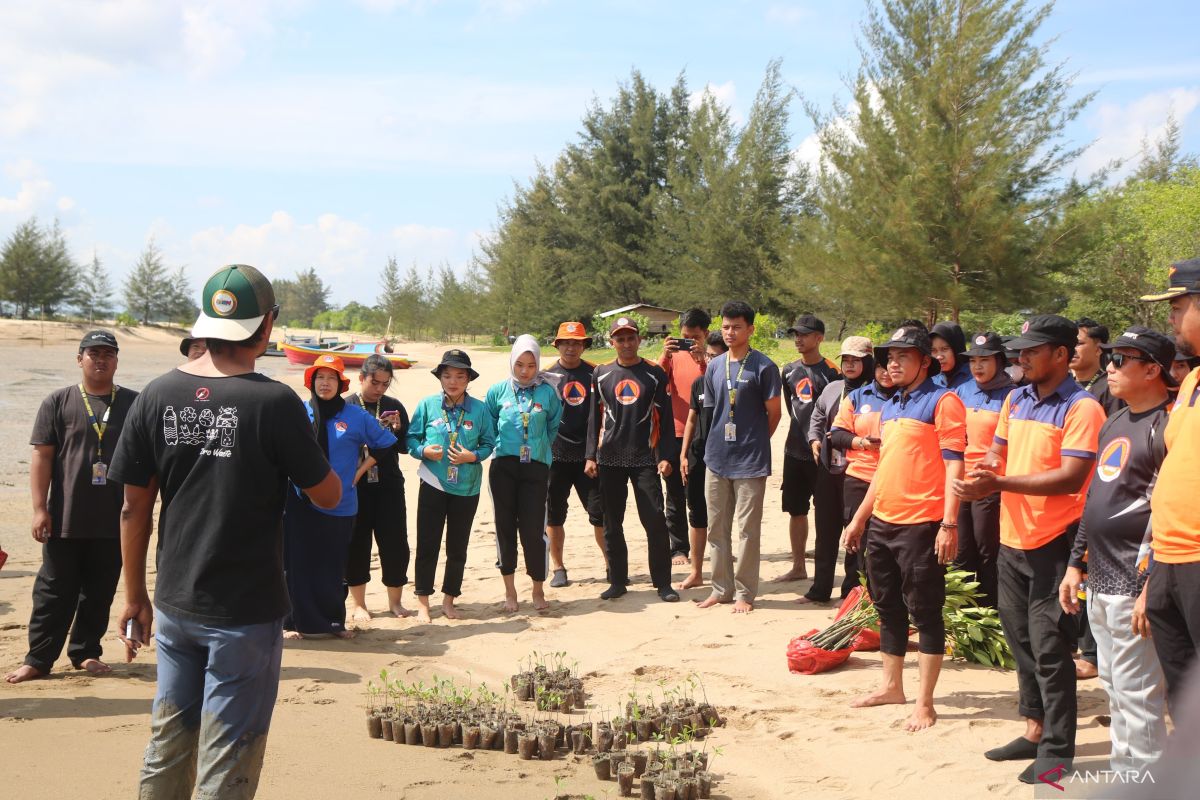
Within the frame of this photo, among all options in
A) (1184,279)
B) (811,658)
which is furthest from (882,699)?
(1184,279)

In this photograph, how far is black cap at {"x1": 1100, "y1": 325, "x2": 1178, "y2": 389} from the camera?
429 cm

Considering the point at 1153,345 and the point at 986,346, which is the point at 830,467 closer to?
the point at 986,346

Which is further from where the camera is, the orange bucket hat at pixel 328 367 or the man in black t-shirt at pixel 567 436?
the man in black t-shirt at pixel 567 436

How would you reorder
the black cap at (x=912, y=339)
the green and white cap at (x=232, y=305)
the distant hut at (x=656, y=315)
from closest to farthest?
1. the green and white cap at (x=232, y=305)
2. the black cap at (x=912, y=339)
3. the distant hut at (x=656, y=315)

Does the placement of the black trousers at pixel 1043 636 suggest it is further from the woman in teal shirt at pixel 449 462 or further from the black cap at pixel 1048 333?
the woman in teal shirt at pixel 449 462

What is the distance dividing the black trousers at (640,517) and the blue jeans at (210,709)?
5.20m

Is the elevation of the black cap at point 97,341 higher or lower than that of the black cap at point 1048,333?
lower

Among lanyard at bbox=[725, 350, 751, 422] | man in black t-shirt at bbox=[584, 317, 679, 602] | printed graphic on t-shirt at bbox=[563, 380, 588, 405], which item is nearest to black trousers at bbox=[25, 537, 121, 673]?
man in black t-shirt at bbox=[584, 317, 679, 602]


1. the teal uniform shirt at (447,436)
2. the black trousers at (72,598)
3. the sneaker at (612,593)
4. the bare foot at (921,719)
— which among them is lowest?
the sneaker at (612,593)

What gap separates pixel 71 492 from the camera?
630 centimetres

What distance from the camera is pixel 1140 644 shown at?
13.6ft

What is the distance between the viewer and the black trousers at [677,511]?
9.41m

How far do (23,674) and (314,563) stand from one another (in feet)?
6.43

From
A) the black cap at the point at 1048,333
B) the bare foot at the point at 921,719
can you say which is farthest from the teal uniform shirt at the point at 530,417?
the black cap at the point at 1048,333
